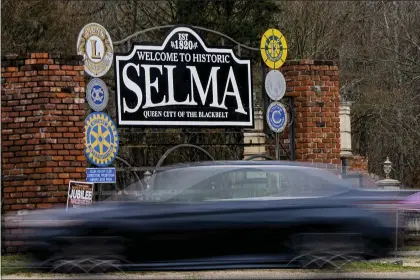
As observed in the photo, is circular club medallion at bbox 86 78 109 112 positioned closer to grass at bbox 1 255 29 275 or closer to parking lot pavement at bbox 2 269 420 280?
grass at bbox 1 255 29 275

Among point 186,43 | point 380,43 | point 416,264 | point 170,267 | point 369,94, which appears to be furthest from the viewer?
point 380,43

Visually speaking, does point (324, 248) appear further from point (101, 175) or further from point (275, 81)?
point (275, 81)

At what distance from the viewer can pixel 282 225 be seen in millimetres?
13164

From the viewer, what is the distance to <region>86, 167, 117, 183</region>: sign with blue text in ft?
58.9

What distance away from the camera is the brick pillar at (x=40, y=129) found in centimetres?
1762

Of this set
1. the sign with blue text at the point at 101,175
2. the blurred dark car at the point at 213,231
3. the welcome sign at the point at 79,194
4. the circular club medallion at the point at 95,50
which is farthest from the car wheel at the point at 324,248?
the circular club medallion at the point at 95,50

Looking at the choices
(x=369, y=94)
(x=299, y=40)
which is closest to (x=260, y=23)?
(x=299, y=40)

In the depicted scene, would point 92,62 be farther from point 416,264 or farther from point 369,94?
point 369,94

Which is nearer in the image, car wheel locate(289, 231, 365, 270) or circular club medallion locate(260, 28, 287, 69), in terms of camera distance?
car wheel locate(289, 231, 365, 270)

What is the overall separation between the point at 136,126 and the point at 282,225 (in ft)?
19.5

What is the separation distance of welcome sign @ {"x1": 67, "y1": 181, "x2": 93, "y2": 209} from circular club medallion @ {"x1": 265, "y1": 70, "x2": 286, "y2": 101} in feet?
12.5

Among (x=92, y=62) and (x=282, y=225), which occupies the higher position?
(x=92, y=62)

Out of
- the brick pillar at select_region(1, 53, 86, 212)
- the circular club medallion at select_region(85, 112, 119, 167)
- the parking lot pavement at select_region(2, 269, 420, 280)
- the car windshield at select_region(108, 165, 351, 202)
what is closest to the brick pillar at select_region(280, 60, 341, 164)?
the circular club medallion at select_region(85, 112, 119, 167)

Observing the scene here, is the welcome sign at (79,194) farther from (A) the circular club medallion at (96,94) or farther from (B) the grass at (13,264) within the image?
(A) the circular club medallion at (96,94)
